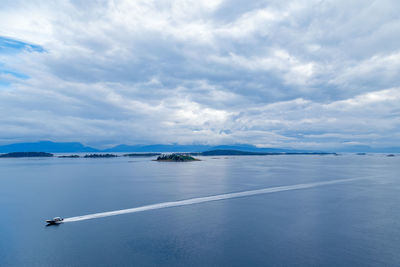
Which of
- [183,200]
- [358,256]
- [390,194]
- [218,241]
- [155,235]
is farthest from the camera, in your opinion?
[390,194]

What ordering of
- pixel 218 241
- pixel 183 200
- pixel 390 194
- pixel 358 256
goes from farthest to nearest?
1. pixel 390 194
2. pixel 183 200
3. pixel 218 241
4. pixel 358 256

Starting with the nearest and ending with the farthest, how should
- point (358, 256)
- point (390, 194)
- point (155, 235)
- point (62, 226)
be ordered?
point (358, 256) → point (155, 235) → point (62, 226) → point (390, 194)

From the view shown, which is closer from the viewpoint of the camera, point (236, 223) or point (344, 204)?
point (236, 223)

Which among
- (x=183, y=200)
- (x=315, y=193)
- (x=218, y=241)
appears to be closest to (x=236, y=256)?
(x=218, y=241)

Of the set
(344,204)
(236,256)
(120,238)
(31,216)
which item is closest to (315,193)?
(344,204)

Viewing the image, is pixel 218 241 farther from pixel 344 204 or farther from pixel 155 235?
pixel 344 204

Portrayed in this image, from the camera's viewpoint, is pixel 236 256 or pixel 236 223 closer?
pixel 236 256

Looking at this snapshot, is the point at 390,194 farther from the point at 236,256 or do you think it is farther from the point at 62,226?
the point at 62,226

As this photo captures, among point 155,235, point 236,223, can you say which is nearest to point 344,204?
point 236,223

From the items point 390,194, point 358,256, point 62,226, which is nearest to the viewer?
point 358,256
